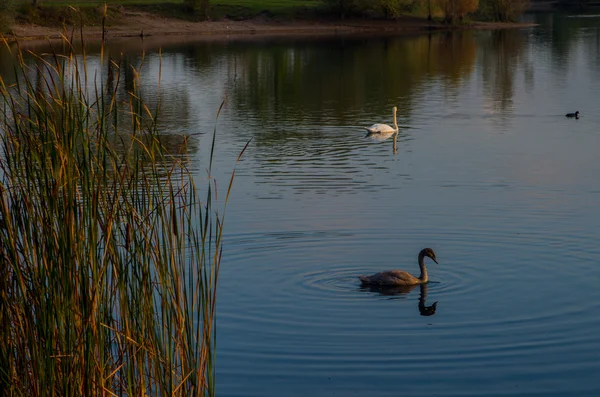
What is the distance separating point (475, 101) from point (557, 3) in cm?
8017

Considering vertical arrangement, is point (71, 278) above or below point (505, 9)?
below

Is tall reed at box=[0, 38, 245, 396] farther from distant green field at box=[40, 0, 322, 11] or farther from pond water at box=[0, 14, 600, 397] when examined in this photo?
distant green field at box=[40, 0, 322, 11]

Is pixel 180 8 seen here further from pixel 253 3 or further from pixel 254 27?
pixel 253 3

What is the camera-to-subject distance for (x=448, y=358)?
9516mm

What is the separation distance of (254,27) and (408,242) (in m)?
60.6

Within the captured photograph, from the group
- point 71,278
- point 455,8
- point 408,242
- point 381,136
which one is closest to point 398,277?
point 408,242

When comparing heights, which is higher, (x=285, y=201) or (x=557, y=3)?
(x=557, y=3)

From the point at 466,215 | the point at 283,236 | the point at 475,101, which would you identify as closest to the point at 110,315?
the point at 283,236

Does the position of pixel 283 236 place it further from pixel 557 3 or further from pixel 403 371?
pixel 557 3

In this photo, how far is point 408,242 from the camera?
44.6 feet

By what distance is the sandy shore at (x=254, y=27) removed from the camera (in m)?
67.1

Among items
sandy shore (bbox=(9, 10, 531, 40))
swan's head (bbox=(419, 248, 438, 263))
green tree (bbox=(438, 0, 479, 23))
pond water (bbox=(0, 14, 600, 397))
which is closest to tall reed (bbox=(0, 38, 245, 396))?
pond water (bbox=(0, 14, 600, 397))

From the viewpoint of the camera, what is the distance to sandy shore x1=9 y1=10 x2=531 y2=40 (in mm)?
67125

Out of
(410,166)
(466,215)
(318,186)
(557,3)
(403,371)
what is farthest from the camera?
(557,3)
